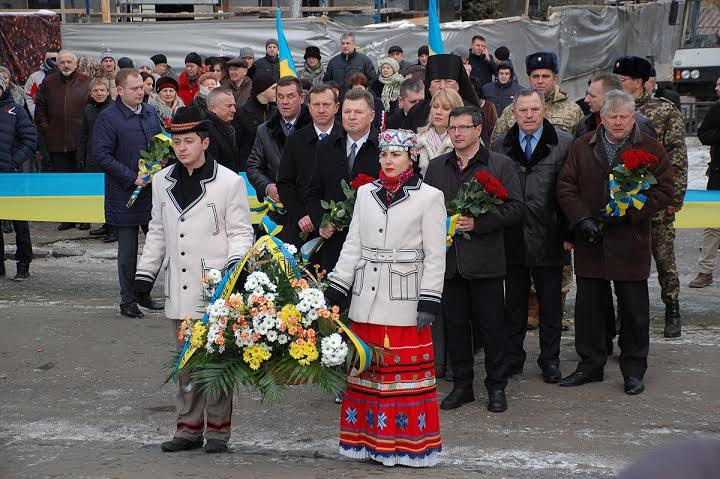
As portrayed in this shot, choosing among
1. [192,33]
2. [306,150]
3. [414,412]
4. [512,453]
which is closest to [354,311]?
[414,412]

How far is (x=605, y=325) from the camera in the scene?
7840mm

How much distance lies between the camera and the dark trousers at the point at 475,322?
707 cm

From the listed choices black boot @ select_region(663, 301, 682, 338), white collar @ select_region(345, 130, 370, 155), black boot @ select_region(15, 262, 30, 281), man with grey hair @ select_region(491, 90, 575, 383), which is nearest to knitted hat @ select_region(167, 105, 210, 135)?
white collar @ select_region(345, 130, 370, 155)

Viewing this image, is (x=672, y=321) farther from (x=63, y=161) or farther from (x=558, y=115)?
(x=63, y=161)

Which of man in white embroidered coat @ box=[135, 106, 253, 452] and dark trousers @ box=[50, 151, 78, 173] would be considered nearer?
man in white embroidered coat @ box=[135, 106, 253, 452]

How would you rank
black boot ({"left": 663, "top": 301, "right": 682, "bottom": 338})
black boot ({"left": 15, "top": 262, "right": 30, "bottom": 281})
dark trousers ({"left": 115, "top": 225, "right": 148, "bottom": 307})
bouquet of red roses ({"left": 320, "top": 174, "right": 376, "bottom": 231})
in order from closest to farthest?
1. bouquet of red roses ({"left": 320, "top": 174, "right": 376, "bottom": 231})
2. black boot ({"left": 663, "top": 301, "right": 682, "bottom": 338})
3. dark trousers ({"left": 115, "top": 225, "right": 148, "bottom": 307})
4. black boot ({"left": 15, "top": 262, "right": 30, "bottom": 281})

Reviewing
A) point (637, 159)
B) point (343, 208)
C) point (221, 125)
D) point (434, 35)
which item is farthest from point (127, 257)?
point (637, 159)

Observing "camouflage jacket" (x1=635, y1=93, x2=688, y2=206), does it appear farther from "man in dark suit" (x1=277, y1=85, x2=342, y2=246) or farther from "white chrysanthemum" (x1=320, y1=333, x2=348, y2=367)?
"white chrysanthemum" (x1=320, y1=333, x2=348, y2=367)

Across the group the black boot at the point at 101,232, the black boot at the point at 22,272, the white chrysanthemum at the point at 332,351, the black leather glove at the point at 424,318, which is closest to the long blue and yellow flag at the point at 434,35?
the black boot at the point at 22,272

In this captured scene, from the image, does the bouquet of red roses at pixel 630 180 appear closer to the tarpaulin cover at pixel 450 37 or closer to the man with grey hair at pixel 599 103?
the man with grey hair at pixel 599 103

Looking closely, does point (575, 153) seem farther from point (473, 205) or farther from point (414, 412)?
point (414, 412)

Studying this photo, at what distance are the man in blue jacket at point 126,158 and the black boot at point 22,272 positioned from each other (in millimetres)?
2232

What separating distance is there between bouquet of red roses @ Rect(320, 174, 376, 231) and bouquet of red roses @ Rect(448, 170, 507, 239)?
63cm

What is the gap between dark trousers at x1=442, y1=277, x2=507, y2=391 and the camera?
23.2 feet
